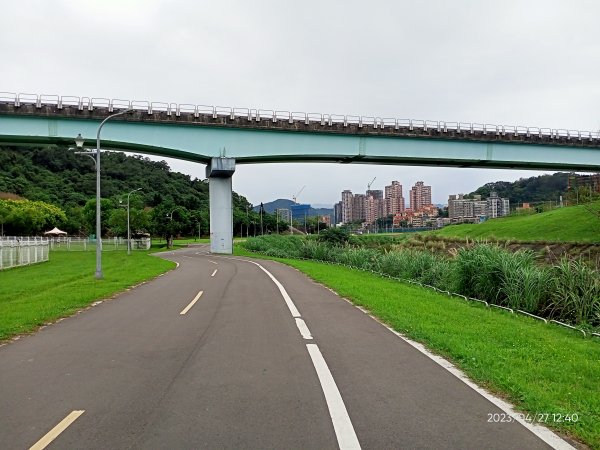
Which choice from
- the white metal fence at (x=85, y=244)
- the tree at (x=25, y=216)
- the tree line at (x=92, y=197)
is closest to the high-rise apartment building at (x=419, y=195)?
the tree line at (x=92, y=197)

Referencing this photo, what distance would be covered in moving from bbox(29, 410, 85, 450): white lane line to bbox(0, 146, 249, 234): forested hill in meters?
75.9

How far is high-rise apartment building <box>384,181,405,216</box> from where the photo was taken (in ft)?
461

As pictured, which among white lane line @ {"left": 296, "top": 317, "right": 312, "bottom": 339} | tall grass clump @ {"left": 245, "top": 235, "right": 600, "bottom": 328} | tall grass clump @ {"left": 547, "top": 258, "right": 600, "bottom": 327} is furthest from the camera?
tall grass clump @ {"left": 245, "top": 235, "right": 600, "bottom": 328}

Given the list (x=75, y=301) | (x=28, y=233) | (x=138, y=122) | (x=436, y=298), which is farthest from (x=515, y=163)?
(x=28, y=233)

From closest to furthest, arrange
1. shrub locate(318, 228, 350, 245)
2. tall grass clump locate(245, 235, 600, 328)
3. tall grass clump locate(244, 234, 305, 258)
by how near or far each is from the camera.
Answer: tall grass clump locate(245, 235, 600, 328), tall grass clump locate(244, 234, 305, 258), shrub locate(318, 228, 350, 245)

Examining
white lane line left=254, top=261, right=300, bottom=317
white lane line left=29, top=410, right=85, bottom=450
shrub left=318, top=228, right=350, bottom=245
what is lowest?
white lane line left=254, top=261, right=300, bottom=317

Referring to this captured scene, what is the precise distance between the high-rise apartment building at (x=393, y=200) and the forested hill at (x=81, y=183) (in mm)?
45576

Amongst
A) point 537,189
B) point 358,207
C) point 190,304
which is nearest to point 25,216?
point 190,304

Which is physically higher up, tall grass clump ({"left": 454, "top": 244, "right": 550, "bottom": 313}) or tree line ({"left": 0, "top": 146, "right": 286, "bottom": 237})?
tree line ({"left": 0, "top": 146, "right": 286, "bottom": 237})

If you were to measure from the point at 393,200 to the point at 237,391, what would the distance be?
13766 cm

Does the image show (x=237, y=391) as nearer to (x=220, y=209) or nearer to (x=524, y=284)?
(x=524, y=284)

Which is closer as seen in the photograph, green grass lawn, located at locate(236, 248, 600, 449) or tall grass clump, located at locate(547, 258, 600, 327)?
green grass lawn, located at locate(236, 248, 600, 449)

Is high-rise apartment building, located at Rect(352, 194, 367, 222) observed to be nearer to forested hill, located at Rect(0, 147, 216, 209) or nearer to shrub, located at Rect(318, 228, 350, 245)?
forested hill, located at Rect(0, 147, 216, 209)

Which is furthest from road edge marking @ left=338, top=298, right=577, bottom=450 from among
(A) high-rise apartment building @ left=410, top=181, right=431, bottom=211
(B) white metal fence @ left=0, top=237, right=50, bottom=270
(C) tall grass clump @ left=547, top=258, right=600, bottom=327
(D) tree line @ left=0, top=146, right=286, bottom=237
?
(A) high-rise apartment building @ left=410, top=181, right=431, bottom=211
